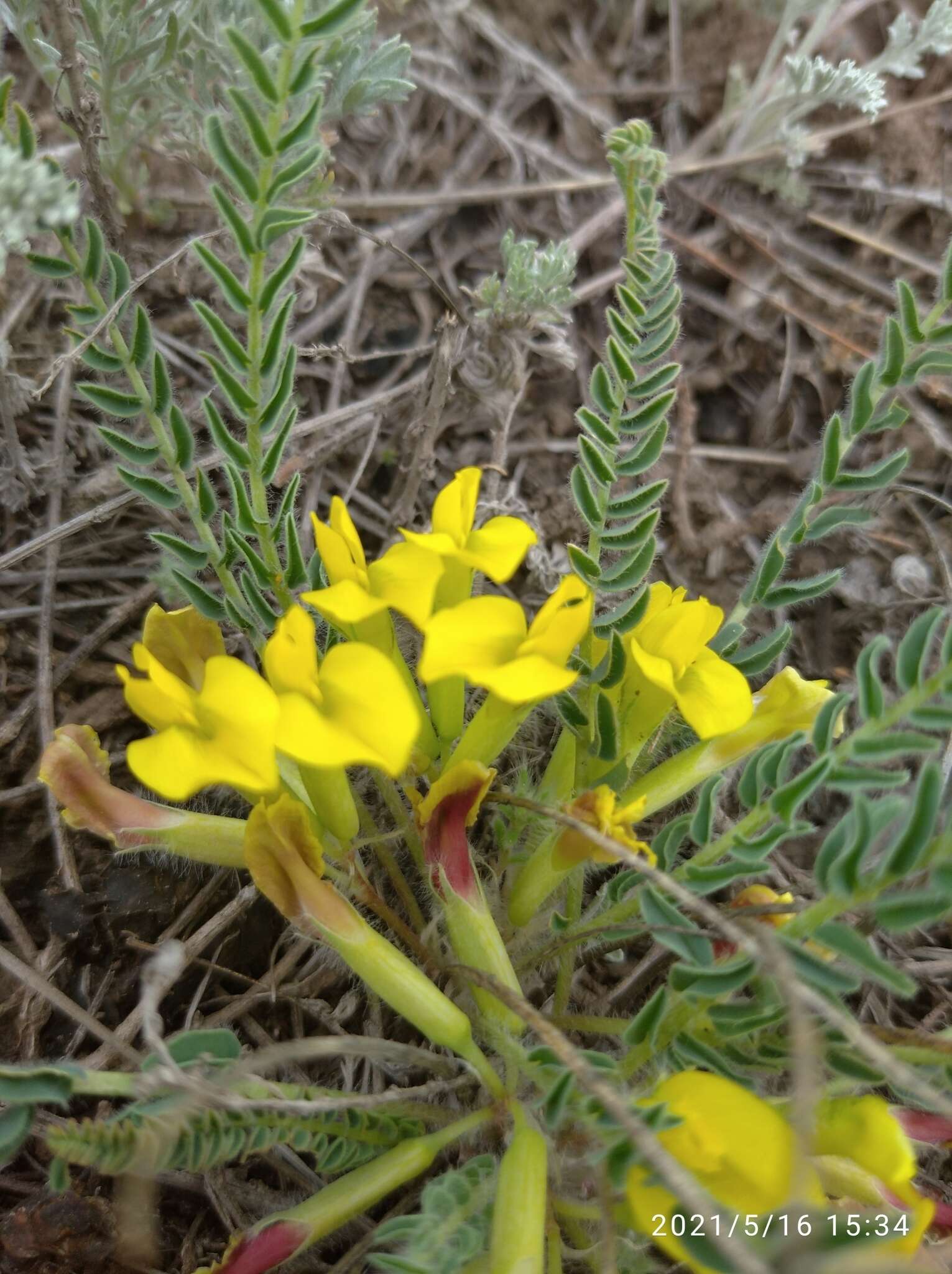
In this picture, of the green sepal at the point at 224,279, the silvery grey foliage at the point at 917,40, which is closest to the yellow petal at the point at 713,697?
the green sepal at the point at 224,279

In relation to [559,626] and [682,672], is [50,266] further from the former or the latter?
[682,672]

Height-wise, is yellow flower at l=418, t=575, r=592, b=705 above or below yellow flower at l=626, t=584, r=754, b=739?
above

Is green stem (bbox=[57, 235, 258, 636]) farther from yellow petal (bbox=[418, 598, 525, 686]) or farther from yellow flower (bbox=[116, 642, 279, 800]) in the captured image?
yellow petal (bbox=[418, 598, 525, 686])

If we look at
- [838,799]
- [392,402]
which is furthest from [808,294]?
[838,799]

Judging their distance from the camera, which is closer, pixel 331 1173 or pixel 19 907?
pixel 331 1173

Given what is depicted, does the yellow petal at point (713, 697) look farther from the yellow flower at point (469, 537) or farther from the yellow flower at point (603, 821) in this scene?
the yellow flower at point (469, 537)

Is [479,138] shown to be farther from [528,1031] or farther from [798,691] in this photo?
[528,1031]

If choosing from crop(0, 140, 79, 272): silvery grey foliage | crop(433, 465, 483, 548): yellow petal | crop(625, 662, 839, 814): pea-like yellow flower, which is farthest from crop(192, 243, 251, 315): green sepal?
crop(625, 662, 839, 814): pea-like yellow flower
